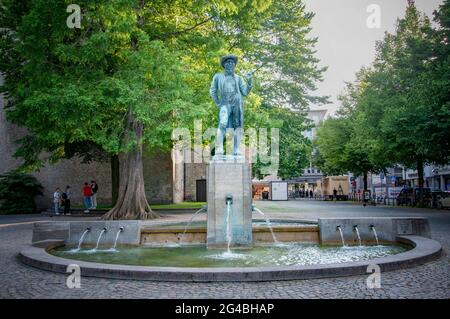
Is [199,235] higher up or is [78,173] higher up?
[78,173]

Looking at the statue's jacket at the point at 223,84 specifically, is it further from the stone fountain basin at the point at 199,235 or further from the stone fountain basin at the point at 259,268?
the stone fountain basin at the point at 259,268

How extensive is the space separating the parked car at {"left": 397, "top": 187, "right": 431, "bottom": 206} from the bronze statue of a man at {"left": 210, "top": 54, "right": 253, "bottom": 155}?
2706cm

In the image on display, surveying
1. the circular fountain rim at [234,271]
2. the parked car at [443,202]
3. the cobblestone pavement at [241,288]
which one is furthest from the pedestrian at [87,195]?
the parked car at [443,202]

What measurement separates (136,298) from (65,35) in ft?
49.8

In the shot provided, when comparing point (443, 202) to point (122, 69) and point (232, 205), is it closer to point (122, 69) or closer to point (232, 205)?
point (122, 69)

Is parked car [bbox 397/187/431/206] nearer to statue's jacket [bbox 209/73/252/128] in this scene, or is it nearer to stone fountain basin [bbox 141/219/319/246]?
stone fountain basin [bbox 141/219/319/246]

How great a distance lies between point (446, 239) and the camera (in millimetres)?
12172

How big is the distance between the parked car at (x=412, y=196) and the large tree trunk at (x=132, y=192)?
23.0 m

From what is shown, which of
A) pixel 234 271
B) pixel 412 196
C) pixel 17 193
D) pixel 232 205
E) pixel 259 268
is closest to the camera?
pixel 234 271

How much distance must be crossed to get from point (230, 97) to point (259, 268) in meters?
5.64

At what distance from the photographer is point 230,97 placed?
11.5m

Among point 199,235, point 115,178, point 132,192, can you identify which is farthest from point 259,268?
point 115,178

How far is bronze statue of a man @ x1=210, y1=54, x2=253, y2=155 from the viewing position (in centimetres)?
1139
